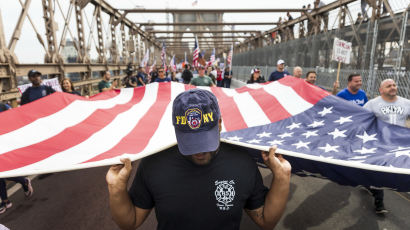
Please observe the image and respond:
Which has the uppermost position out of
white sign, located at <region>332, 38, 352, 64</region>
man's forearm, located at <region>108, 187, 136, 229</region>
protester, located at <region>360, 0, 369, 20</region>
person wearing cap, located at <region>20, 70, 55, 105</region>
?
protester, located at <region>360, 0, 369, 20</region>

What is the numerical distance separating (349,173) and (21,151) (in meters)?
2.95

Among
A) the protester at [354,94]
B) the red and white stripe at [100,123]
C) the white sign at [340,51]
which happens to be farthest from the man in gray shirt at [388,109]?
the white sign at [340,51]

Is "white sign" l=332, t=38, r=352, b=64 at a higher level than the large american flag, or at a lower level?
higher

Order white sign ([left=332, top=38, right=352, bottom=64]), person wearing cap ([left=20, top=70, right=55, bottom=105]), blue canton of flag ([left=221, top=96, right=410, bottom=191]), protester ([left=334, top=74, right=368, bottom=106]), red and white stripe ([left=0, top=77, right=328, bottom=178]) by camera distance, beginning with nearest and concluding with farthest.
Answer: blue canton of flag ([left=221, top=96, right=410, bottom=191])
red and white stripe ([left=0, top=77, right=328, bottom=178])
protester ([left=334, top=74, right=368, bottom=106])
person wearing cap ([left=20, top=70, right=55, bottom=105])
white sign ([left=332, top=38, right=352, bottom=64])

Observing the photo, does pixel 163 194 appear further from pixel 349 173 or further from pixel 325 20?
pixel 325 20

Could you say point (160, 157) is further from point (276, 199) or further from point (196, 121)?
point (276, 199)

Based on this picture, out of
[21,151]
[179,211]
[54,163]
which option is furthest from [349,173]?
[21,151]

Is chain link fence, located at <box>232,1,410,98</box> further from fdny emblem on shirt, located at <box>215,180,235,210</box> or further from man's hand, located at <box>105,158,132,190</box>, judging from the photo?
man's hand, located at <box>105,158,132,190</box>

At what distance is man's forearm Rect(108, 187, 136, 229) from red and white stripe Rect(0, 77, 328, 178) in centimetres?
70

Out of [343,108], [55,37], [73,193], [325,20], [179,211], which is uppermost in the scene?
[325,20]

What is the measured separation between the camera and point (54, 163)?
2117 millimetres

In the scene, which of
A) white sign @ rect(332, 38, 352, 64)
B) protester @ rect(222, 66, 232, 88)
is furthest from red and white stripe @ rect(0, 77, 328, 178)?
protester @ rect(222, 66, 232, 88)

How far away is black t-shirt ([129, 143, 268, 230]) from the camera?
4.37 ft

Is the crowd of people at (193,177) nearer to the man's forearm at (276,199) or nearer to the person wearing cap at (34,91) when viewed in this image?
the man's forearm at (276,199)
